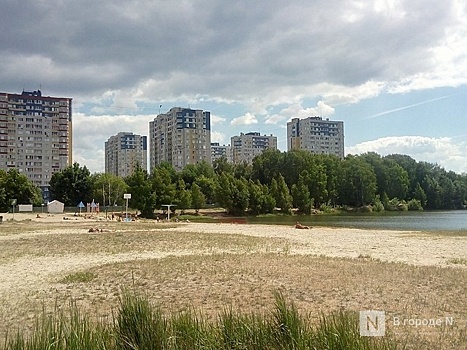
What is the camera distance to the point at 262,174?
352 feet

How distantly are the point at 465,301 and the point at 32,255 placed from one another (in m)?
16.3

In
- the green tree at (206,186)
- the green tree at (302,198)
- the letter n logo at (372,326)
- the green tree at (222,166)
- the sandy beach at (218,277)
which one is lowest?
the sandy beach at (218,277)

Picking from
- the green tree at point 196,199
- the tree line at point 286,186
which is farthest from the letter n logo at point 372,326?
the green tree at point 196,199

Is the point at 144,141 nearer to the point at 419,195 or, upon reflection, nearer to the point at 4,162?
the point at 4,162

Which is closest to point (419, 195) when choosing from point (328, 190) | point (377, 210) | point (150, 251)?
point (377, 210)

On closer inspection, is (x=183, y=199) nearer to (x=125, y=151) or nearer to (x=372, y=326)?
(x=372, y=326)

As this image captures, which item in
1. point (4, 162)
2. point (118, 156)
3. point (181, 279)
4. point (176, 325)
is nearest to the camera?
point (176, 325)

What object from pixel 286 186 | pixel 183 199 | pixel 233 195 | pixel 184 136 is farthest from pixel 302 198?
pixel 184 136

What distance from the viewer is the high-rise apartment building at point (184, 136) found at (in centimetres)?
15438

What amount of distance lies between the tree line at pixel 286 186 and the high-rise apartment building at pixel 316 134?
62345mm

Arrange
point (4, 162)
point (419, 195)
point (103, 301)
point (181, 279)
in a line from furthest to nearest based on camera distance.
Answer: point (4, 162), point (419, 195), point (181, 279), point (103, 301)

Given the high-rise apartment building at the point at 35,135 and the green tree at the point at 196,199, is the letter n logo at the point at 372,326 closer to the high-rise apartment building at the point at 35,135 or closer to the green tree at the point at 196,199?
the green tree at the point at 196,199

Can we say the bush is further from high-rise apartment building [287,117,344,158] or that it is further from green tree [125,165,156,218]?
high-rise apartment building [287,117,344,158]

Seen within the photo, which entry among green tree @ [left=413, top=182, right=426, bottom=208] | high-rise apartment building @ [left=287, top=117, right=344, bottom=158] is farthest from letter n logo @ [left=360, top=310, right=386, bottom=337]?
high-rise apartment building @ [left=287, top=117, right=344, bottom=158]
